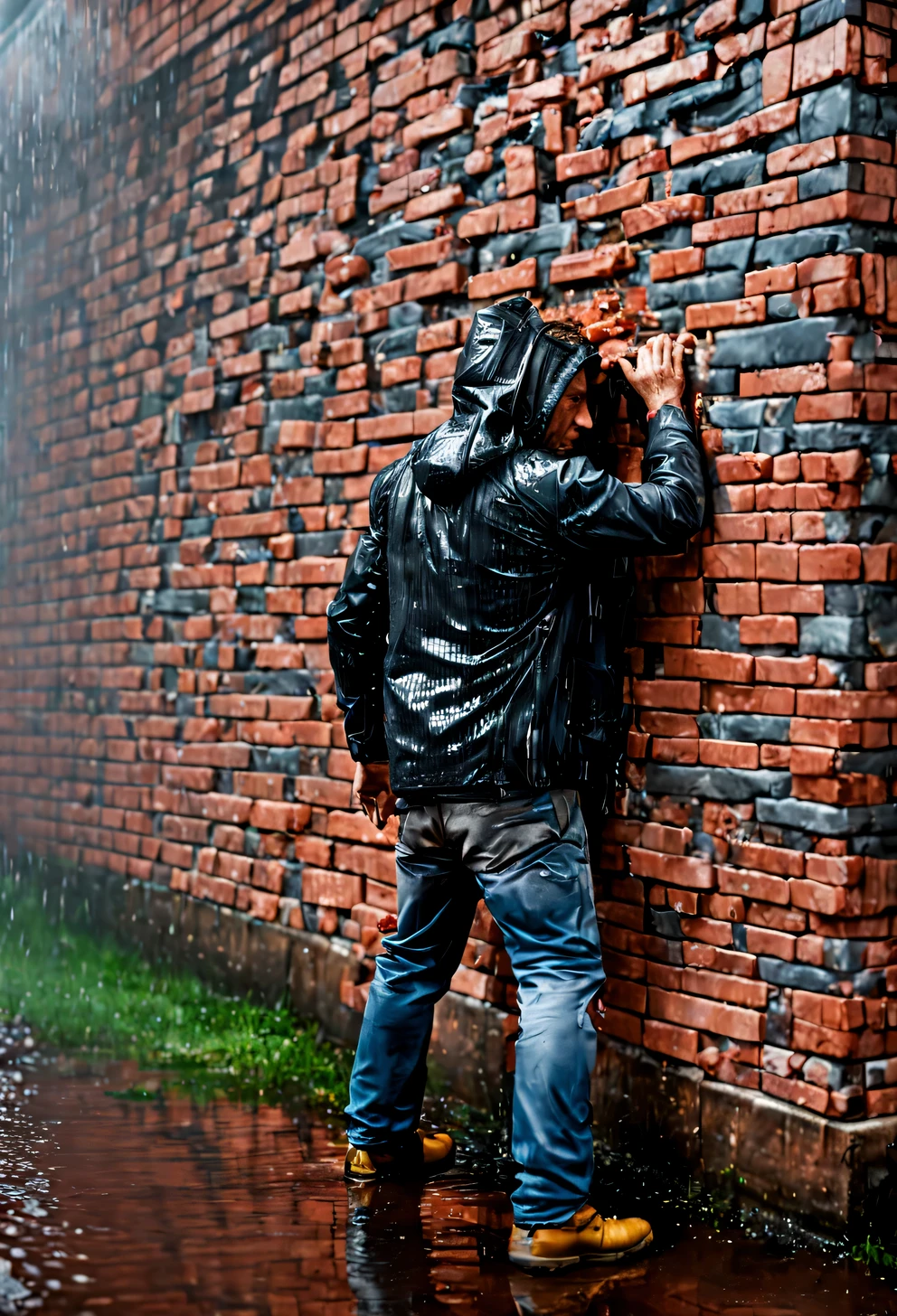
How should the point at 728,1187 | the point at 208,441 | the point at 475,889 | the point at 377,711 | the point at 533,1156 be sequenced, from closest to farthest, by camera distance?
the point at 533,1156, the point at 728,1187, the point at 475,889, the point at 377,711, the point at 208,441

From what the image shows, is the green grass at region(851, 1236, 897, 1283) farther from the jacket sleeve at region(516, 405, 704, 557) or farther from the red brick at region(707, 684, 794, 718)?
the jacket sleeve at region(516, 405, 704, 557)

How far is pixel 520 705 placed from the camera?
318cm

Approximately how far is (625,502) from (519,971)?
3.67 feet

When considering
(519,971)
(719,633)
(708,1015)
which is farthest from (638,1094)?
(719,633)

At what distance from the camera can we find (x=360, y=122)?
181 inches

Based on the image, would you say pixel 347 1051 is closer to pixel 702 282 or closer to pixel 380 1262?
pixel 380 1262

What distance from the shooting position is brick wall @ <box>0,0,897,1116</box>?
305 centimetres

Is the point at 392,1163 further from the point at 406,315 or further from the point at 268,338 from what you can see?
the point at 268,338

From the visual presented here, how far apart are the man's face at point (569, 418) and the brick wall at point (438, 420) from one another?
25cm

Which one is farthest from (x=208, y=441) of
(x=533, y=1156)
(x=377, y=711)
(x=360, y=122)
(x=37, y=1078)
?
(x=533, y=1156)

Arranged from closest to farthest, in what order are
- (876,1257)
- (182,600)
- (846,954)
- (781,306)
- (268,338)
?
(876,1257)
(846,954)
(781,306)
(268,338)
(182,600)

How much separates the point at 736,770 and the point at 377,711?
1016mm

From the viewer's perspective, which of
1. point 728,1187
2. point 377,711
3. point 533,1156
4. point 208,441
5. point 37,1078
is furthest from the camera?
point 208,441

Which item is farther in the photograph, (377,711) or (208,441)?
(208,441)
